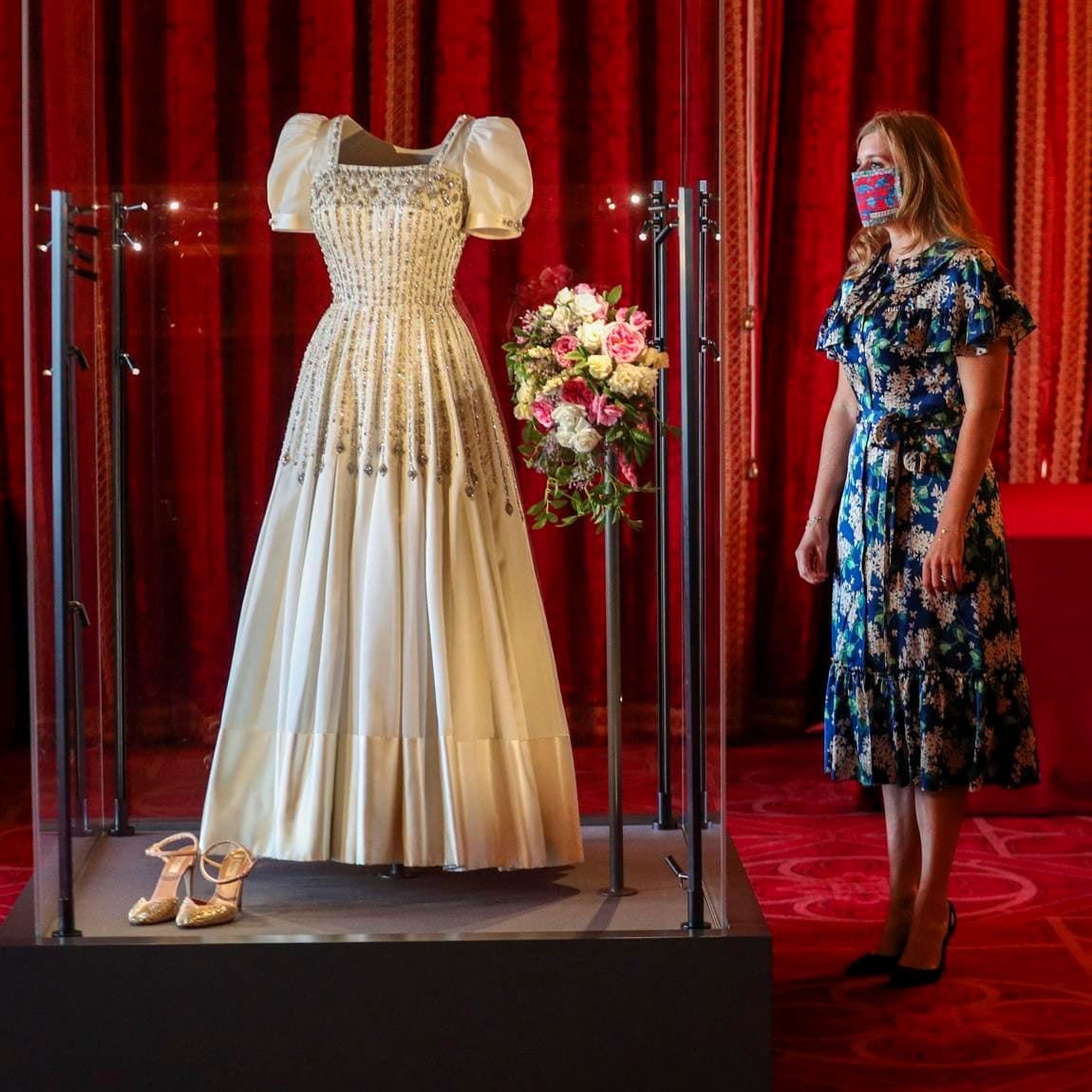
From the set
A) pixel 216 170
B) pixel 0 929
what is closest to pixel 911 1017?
pixel 0 929

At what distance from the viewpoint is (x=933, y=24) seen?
4.91 metres

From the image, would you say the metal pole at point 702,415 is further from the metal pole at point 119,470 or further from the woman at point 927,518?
the metal pole at point 119,470

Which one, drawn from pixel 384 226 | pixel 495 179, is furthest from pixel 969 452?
pixel 384 226

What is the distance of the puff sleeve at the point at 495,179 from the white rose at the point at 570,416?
36 cm

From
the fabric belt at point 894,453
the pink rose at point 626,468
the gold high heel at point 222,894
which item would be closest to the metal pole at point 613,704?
the pink rose at point 626,468

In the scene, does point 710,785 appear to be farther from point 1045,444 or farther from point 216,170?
point 1045,444

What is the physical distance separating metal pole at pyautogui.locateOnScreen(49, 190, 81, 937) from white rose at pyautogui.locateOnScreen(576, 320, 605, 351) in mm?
756

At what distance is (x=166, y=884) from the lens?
262 centimetres

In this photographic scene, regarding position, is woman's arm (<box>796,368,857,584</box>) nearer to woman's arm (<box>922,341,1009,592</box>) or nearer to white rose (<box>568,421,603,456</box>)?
woman's arm (<box>922,341,1009,592</box>)

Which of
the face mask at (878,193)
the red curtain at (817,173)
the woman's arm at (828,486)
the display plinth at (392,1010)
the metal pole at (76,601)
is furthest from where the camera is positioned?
the red curtain at (817,173)

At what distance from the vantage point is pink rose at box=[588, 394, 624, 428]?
2596 millimetres

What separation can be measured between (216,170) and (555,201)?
1.83 ft

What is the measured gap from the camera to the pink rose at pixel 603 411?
102 inches

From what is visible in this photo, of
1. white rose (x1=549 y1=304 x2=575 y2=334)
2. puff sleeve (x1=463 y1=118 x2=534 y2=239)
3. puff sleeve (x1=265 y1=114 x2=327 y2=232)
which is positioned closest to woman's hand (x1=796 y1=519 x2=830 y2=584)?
white rose (x1=549 y1=304 x2=575 y2=334)
